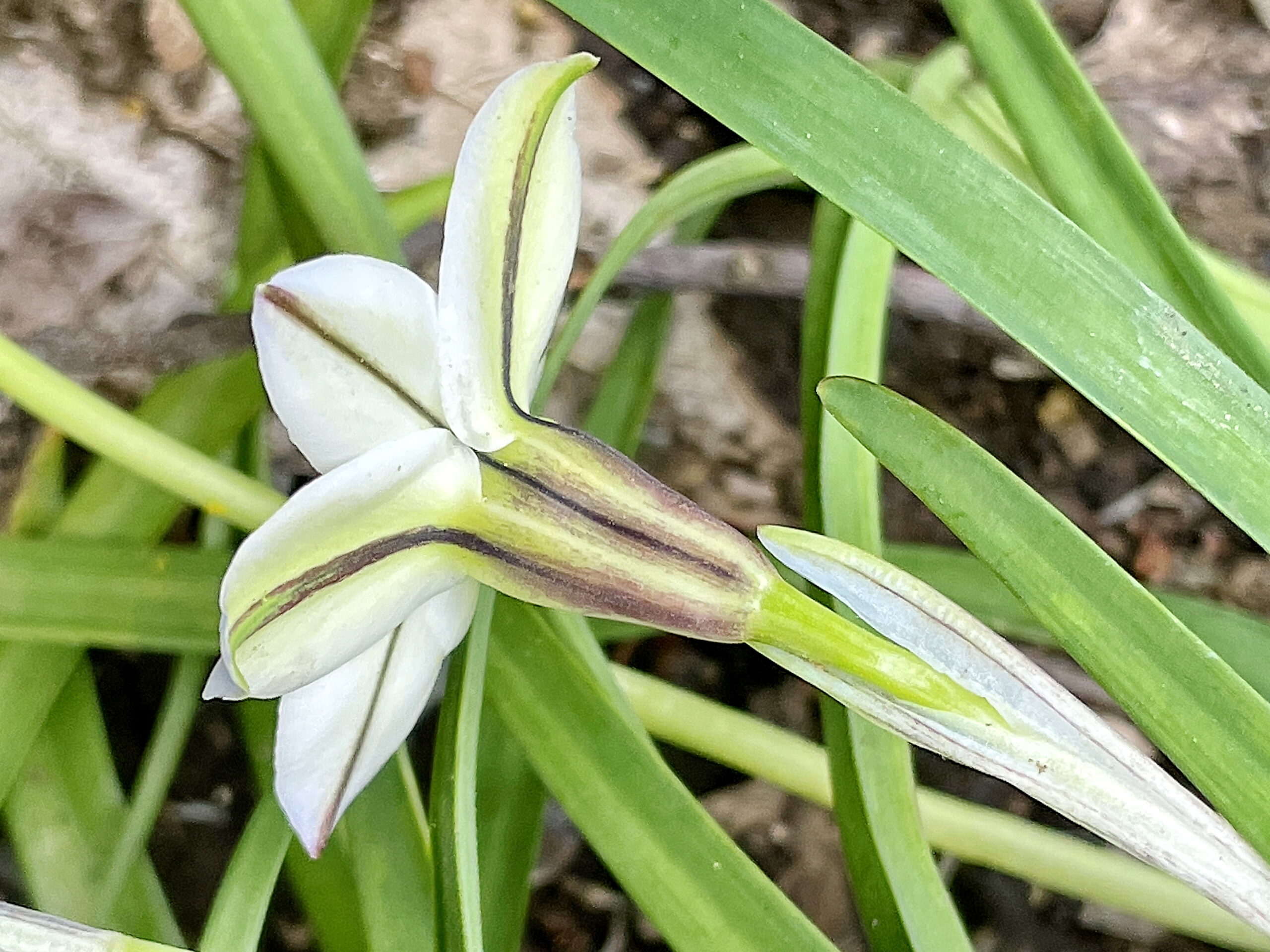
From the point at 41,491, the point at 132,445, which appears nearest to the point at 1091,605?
the point at 132,445

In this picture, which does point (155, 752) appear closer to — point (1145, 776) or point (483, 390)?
point (483, 390)

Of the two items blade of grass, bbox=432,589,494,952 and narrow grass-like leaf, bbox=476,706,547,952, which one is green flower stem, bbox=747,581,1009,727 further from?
narrow grass-like leaf, bbox=476,706,547,952

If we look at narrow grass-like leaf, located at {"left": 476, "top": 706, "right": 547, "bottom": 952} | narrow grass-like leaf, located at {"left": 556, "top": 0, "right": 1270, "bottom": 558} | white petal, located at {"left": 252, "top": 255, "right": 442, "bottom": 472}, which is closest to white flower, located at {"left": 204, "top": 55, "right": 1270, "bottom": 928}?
white petal, located at {"left": 252, "top": 255, "right": 442, "bottom": 472}

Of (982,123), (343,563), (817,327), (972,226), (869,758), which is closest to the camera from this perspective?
(343,563)

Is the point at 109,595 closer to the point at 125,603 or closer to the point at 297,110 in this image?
the point at 125,603

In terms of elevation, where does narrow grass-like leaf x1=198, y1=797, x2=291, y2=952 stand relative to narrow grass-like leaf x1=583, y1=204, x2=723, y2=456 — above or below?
below

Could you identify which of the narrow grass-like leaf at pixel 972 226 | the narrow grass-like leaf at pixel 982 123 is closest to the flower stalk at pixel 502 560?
the narrow grass-like leaf at pixel 972 226

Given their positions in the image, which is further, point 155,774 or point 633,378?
point 633,378

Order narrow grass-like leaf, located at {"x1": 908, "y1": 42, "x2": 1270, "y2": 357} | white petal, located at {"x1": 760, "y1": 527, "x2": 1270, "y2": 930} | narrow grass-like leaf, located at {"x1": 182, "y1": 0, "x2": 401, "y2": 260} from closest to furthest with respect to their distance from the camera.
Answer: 1. white petal, located at {"x1": 760, "y1": 527, "x2": 1270, "y2": 930}
2. narrow grass-like leaf, located at {"x1": 182, "y1": 0, "x2": 401, "y2": 260}
3. narrow grass-like leaf, located at {"x1": 908, "y1": 42, "x2": 1270, "y2": 357}
